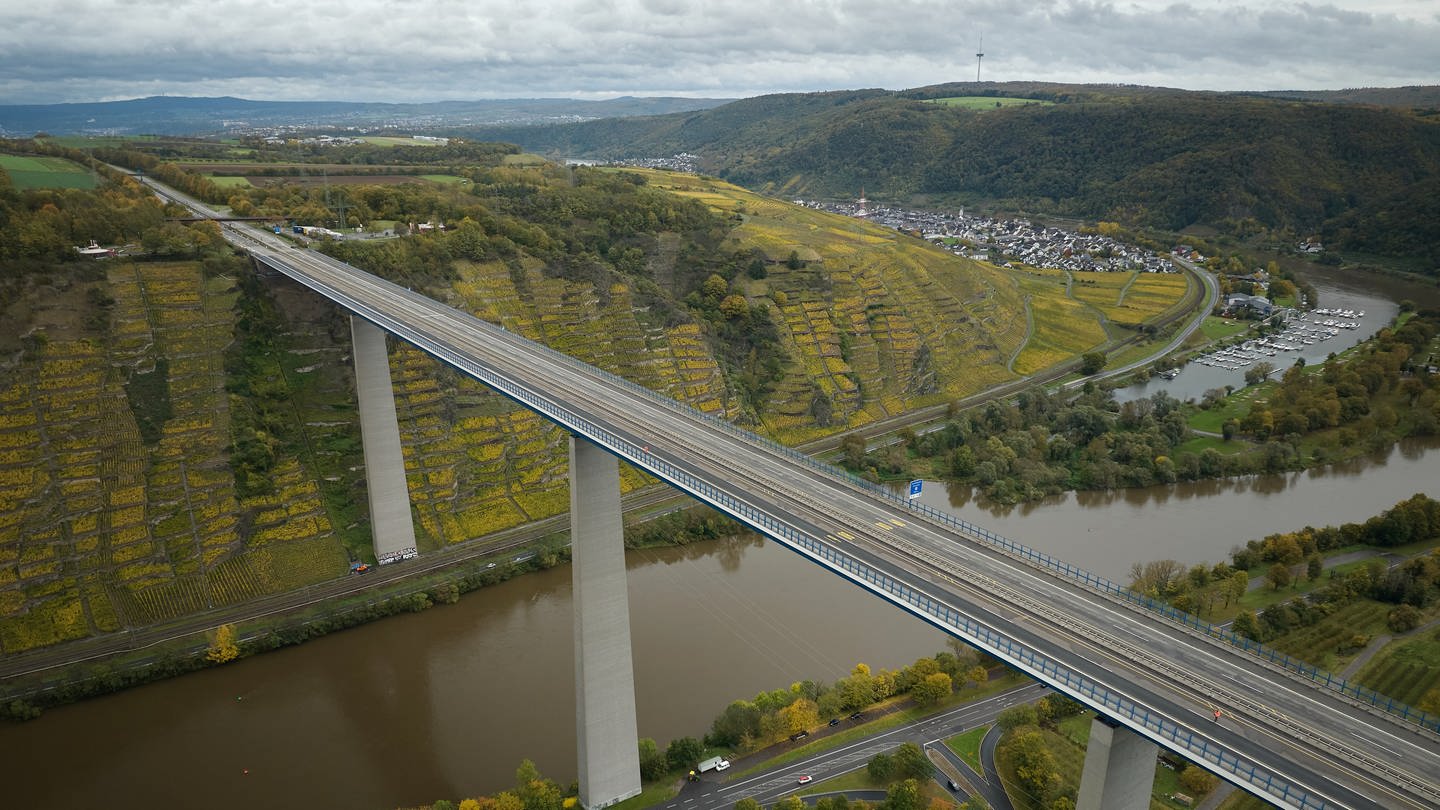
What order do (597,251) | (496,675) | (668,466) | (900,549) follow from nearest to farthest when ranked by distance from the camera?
(900,549), (668,466), (496,675), (597,251)

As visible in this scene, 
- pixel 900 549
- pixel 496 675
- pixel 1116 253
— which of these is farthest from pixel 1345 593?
pixel 1116 253

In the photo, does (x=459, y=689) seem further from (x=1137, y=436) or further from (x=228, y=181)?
(x=228, y=181)

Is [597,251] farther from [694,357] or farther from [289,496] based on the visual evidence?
[289,496]

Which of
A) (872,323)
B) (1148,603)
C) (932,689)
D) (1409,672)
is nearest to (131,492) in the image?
(932,689)

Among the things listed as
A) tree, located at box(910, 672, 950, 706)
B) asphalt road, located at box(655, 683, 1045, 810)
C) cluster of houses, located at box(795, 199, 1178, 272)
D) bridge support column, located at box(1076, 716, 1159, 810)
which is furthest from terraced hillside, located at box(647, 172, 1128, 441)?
bridge support column, located at box(1076, 716, 1159, 810)

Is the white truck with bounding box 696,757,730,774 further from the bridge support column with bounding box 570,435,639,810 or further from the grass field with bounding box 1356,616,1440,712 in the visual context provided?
the grass field with bounding box 1356,616,1440,712
